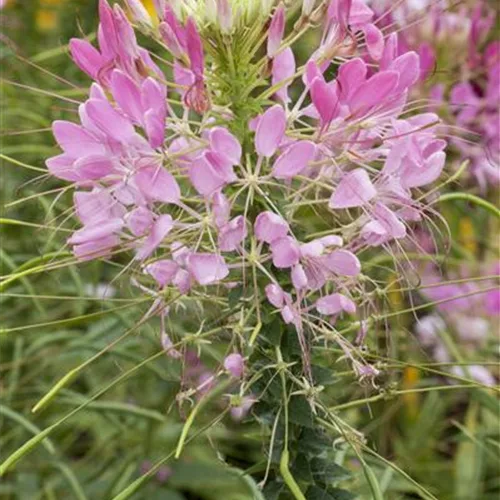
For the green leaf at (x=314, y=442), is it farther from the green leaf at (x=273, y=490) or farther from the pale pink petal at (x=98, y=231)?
the pale pink petal at (x=98, y=231)

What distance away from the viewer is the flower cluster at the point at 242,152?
65 centimetres

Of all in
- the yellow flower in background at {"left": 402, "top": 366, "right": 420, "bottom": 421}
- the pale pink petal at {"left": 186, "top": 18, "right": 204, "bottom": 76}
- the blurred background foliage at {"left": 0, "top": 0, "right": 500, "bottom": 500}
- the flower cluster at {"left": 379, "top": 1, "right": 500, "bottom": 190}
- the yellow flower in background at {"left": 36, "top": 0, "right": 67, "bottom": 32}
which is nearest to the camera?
the pale pink petal at {"left": 186, "top": 18, "right": 204, "bottom": 76}

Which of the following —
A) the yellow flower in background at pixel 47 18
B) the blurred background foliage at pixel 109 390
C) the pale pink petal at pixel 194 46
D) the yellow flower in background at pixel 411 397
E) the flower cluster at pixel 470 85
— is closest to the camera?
the pale pink petal at pixel 194 46

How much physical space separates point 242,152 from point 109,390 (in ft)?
1.51

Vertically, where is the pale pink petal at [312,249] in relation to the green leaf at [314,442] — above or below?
above

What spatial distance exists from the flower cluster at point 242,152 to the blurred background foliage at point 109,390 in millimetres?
191

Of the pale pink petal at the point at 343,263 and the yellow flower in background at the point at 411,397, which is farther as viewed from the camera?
the yellow flower in background at the point at 411,397

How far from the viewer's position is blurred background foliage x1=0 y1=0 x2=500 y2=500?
1093mm

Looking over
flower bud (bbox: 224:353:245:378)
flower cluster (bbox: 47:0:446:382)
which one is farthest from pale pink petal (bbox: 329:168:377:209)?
flower bud (bbox: 224:353:245:378)

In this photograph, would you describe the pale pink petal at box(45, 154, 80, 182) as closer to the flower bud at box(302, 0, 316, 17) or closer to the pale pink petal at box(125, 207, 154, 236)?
the pale pink petal at box(125, 207, 154, 236)

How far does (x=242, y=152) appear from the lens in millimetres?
695

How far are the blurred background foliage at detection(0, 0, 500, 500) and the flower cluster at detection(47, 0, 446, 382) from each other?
0.19m

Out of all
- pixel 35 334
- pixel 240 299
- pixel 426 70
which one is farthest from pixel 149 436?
pixel 240 299

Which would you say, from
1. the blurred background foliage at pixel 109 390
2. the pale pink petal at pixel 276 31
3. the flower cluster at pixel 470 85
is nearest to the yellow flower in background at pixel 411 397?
the blurred background foliage at pixel 109 390
